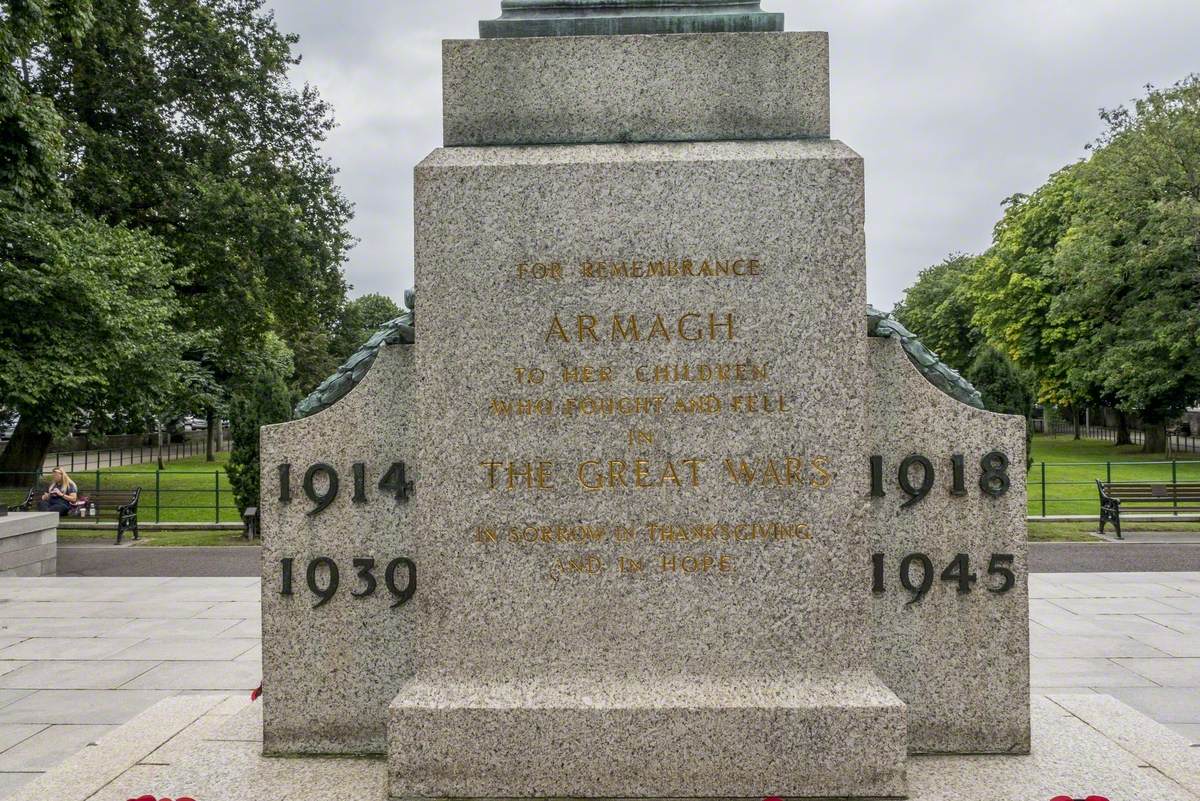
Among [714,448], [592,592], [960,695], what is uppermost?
[714,448]

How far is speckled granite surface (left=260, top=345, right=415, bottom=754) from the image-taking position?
4.62 m

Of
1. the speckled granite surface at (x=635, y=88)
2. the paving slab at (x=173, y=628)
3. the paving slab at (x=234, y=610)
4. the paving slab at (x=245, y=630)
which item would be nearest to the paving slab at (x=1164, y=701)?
the speckled granite surface at (x=635, y=88)

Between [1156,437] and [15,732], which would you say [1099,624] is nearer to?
[15,732]

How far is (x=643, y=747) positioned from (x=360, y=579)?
1.68m

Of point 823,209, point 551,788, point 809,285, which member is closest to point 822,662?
point 551,788

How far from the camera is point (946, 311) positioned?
2442 inches

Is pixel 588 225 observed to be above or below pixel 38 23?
below

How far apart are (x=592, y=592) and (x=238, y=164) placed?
25.0m

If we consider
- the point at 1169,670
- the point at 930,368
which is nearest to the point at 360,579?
the point at 930,368

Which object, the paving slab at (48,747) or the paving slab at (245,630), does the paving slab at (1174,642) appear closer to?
the paving slab at (245,630)

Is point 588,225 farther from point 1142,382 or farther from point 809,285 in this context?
point 1142,382

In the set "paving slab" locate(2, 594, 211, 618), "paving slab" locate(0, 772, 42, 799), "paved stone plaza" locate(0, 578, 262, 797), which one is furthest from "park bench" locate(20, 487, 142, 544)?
"paving slab" locate(0, 772, 42, 799)

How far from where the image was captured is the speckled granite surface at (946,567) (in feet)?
14.8

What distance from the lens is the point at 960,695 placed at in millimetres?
4523
